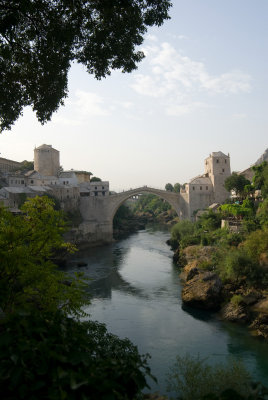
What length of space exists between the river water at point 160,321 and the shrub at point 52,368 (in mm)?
3236

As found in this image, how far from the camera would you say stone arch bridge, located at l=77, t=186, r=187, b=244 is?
3884cm

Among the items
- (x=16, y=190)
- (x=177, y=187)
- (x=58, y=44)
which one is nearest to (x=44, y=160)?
(x=16, y=190)

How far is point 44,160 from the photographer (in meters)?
50.3

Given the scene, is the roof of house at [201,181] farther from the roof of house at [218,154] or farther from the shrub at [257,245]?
the shrub at [257,245]

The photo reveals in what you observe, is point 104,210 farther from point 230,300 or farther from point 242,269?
point 230,300

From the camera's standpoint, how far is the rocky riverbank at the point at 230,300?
43.8 feet

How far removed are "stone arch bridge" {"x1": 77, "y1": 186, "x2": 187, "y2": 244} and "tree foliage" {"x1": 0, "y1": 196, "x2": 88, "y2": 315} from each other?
101 feet

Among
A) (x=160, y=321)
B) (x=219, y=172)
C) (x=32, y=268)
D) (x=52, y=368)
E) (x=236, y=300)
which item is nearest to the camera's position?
(x=52, y=368)

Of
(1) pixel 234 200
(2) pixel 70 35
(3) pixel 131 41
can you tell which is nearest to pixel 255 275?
(3) pixel 131 41

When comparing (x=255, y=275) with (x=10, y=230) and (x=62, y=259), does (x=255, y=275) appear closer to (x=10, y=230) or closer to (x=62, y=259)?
(x=10, y=230)

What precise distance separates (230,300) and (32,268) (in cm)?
1213

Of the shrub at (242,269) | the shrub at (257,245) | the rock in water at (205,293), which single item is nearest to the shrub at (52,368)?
the rock in water at (205,293)

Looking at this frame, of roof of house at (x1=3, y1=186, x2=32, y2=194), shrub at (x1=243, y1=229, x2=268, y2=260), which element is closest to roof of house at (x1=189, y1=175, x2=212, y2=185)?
roof of house at (x1=3, y1=186, x2=32, y2=194)

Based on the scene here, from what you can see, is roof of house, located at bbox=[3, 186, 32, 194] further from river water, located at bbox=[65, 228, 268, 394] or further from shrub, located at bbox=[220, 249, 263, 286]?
shrub, located at bbox=[220, 249, 263, 286]
